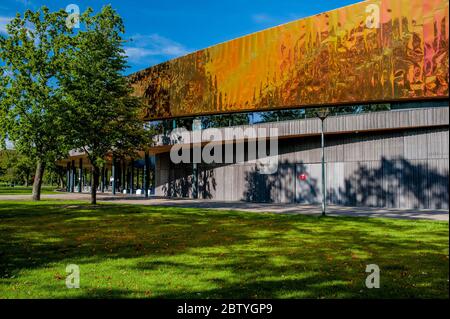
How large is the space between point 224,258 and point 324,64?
77.0 ft

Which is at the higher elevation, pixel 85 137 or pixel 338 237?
pixel 85 137

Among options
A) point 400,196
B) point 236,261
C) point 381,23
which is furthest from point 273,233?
point 381,23

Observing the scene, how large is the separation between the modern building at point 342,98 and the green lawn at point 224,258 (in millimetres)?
10955

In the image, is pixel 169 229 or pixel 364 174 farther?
pixel 364 174

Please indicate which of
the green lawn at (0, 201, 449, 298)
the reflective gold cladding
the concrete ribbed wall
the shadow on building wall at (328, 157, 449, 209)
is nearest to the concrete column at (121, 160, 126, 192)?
the reflective gold cladding

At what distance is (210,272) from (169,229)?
27.7 feet

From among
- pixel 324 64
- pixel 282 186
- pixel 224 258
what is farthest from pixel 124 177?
pixel 224 258

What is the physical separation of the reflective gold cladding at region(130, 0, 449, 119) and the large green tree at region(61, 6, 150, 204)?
9.90m

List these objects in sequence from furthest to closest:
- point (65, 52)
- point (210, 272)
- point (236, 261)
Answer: point (65, 52) → point (236, 261) → point (210, 272)

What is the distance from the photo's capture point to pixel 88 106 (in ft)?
91.0

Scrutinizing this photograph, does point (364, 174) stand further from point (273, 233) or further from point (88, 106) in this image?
point (88, 106)

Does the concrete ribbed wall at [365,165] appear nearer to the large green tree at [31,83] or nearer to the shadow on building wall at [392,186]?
the shadow on building wall at [392,186]

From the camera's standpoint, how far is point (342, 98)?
29844 mm

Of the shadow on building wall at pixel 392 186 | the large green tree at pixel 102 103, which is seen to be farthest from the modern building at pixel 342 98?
the large green tree at pixel 102 103
